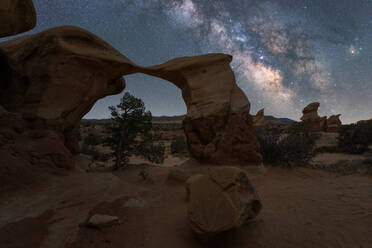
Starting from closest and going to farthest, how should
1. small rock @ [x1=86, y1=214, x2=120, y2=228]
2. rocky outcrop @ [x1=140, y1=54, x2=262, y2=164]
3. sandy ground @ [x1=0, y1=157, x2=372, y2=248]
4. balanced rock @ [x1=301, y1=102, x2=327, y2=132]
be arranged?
sandy ground @ [x1=0, y1=157, x2=372, y2=248] → small rock @ [x1=86, y1=214, x2=120, y2=228] → rocky outcrop @ [x1=140, y1=54, x2=262, y2=164] → balanced rock @ [x1=301, y1=102, x2=327, y2=132]

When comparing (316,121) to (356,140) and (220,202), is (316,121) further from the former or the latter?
(220,202)

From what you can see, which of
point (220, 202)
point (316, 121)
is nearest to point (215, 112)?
point (220, 202)

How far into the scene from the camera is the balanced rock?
28.7m

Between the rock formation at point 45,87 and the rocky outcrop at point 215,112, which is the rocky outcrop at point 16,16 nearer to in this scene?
the rock formation at point 45,87

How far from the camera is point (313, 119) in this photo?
29688mm

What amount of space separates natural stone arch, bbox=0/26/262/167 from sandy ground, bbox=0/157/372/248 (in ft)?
A: 6.86

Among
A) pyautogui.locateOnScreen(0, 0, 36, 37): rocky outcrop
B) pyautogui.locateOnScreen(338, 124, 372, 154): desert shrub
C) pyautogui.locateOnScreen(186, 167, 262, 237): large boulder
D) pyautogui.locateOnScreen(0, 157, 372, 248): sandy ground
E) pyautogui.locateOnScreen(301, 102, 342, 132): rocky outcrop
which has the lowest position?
pyautogui.locateOnScreen(0, 157, 372, 248): sandy ground

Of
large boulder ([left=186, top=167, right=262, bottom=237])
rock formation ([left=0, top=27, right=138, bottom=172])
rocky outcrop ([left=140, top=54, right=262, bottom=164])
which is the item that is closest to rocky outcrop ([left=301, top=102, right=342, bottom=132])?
rocky outcrop ([left=140, top=54, right=262, bottom=164])

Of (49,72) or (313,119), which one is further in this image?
(313,119)

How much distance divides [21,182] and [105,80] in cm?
501

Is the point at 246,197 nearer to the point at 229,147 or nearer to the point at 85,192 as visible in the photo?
the point at 229,147

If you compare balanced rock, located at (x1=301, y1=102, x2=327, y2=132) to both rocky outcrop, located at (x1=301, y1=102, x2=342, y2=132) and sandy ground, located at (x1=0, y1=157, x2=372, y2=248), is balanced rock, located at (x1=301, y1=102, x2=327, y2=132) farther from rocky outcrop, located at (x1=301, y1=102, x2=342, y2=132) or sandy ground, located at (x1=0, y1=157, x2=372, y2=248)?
sandy ground, located at (x1=0, y1=157, x2=372, y2=248)

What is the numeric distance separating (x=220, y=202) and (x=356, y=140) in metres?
19.2

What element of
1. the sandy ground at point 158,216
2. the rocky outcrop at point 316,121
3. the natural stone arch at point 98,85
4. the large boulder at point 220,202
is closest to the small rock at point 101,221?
the sandy ground at point 158,216
